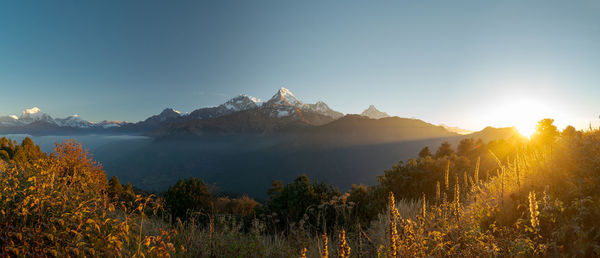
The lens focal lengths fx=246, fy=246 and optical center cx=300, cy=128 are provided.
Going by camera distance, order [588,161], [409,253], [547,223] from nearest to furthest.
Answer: [409,253] → [547,223] → [588,161]

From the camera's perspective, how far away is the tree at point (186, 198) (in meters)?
22.7

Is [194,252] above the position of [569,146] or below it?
below

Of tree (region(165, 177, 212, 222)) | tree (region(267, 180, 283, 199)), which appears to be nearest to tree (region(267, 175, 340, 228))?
tree (region(267, 180, 283, 199))

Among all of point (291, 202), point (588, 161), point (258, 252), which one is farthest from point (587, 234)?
point (291, 202)

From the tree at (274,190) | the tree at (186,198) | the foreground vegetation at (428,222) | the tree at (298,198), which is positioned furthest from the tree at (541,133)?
the tree at (186,198)

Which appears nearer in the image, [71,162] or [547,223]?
[547,223]

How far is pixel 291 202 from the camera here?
59.5 ft

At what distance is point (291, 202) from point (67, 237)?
15082mm

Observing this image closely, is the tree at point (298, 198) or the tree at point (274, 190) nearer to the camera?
the tree at point (298, 198)

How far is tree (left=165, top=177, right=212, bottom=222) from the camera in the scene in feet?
74.4

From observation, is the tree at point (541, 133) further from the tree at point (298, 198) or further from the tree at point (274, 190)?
the tree at point (274, 190)

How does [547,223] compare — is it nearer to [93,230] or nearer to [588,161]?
[588,161]

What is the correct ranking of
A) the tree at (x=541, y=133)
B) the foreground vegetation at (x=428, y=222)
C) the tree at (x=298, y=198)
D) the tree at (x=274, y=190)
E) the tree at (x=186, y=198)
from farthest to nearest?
the tree at (x=186, y=198), the tree at (x=274, y=190), the tree at (x=298, y=198), the tree at (x=541, y=133), the foreground vegetation at (x=428, y=222)

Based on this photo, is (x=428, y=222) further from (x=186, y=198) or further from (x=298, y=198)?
(x=186, y=198)
